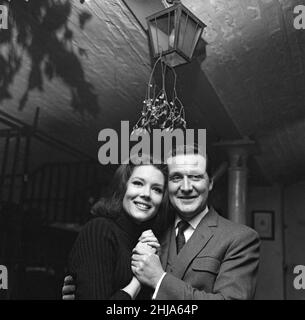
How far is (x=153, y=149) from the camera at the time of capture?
6.06ft

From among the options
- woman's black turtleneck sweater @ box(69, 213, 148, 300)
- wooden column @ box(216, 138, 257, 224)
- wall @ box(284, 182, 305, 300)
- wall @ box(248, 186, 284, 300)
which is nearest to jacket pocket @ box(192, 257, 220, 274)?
woman's black turtleneck sweater @ box(69, 213, 148, 300)

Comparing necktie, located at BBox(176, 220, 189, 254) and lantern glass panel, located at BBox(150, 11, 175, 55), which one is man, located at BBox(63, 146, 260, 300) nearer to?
necktie, located at BBox(176, 220, 189, 254)

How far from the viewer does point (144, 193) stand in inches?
57.4

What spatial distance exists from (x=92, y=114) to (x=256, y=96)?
1.03 metres

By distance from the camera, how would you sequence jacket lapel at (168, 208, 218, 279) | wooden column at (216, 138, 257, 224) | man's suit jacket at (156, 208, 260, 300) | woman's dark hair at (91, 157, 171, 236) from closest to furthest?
man's suit jacket at (156, 208, 260, 300), jacket lapel at (168, 208, 218, 279), woman's dark hair at (91, 157, 171, 236), wooden column at (216, 138, 257, 224)

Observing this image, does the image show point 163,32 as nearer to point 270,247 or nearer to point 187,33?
point 187,33

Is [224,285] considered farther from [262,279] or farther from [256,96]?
[262,279]

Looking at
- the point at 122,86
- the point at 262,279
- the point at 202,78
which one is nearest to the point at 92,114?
the point at 122,86

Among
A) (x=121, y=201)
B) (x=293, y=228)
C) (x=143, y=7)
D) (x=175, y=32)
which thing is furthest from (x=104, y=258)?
(x=293, y=228)

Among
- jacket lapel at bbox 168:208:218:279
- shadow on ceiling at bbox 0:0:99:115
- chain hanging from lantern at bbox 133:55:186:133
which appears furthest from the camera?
chain hanging from lantern at bbox 133:55:186:133

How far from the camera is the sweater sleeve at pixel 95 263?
130cm

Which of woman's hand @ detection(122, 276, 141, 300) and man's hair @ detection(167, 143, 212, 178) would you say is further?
man's hair @ detection(167, 143, 212, 178)

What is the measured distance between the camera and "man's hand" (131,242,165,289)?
1305 millimetres

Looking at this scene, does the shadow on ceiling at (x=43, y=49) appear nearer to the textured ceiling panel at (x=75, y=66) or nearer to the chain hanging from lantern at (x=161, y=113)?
the textured ceiling panel at (x=75, y=66)
